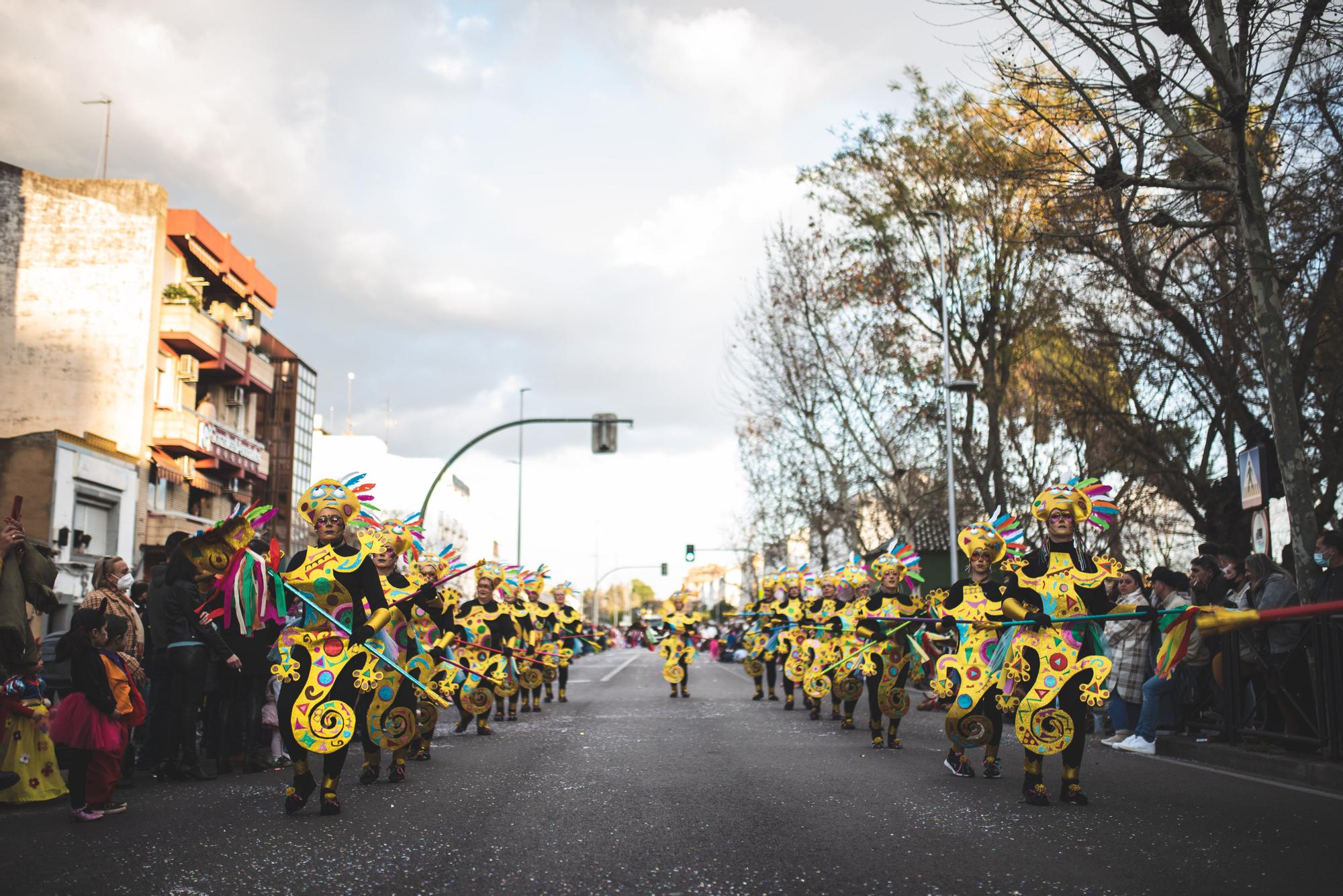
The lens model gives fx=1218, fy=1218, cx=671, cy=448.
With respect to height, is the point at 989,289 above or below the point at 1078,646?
above

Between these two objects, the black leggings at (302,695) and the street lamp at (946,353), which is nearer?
the black leggings at (302,695)

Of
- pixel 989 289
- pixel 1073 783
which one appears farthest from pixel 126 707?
pixel 989 289

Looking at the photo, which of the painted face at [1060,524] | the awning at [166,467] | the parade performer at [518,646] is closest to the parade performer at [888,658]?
the painted face at [1060,524]

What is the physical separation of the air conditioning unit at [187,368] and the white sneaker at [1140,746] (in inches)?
1220

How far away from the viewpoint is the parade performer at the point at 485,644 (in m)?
13.6

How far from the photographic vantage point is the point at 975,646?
31.1ft

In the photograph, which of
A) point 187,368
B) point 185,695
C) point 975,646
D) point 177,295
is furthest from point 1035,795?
point 187,368

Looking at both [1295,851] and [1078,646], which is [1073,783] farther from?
[1295,851]

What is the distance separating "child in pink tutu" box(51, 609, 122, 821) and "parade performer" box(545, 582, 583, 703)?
38.7 ft

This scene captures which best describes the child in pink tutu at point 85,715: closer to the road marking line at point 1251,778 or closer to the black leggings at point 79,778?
the black leggings at point 79,778

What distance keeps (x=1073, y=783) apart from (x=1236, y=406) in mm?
12231

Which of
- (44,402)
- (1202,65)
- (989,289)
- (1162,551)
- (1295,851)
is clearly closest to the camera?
(1295,851)

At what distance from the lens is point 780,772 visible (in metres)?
10.2

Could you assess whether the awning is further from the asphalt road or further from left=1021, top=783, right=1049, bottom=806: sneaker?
left=1021, top=783, right=1049, bottom=806: sneaker
